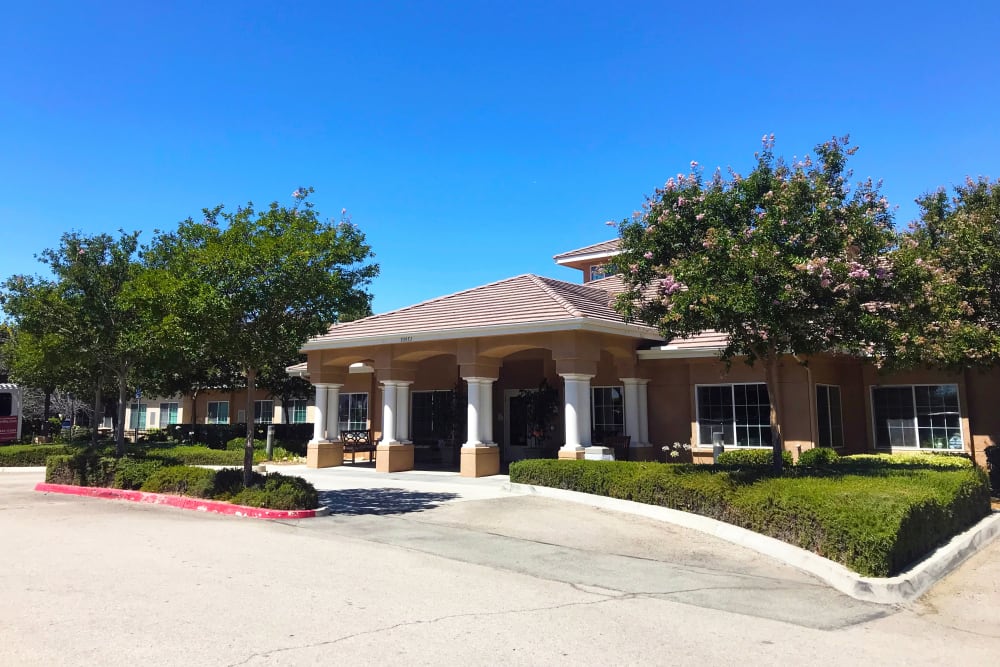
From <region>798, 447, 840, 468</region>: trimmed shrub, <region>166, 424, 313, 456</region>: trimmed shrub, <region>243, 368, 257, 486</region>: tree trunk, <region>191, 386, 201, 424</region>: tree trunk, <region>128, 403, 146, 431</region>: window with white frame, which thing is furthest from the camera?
<region>128, 403, 146, 431</region>: window with white frame

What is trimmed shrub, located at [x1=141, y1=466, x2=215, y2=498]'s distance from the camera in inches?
532

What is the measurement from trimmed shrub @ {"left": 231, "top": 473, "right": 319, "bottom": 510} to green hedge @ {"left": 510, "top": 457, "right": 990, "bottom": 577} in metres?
4.81

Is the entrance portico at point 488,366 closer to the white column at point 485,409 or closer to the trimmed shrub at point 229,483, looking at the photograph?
the white column at point 485,409

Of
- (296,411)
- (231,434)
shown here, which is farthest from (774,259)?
(296,411)

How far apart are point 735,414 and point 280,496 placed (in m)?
11.0

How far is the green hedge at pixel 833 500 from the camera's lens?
8.04 metres

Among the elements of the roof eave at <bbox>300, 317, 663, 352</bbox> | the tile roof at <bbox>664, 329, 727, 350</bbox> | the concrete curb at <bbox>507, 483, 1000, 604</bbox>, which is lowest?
the concrete curb at <bbox>507, 483, 1000, 604</bbox>

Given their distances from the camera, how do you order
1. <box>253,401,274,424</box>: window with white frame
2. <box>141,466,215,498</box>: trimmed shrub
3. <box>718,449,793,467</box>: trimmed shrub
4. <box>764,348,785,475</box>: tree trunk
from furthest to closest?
<box>253,401,274,424</box>: window with white frame → <box>718,449,793,467</box>: trimmed shrub → <box>141,466,215,498</box>: trimmed shrub → <box>764,348,785,475</box>: tree trunk

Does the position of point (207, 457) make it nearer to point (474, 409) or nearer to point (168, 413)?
point (474, 409)

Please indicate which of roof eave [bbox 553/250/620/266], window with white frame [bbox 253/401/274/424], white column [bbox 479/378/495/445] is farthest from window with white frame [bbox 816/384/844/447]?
window with white frame [bbox 253/401/274/424]

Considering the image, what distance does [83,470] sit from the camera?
1627 centimetres

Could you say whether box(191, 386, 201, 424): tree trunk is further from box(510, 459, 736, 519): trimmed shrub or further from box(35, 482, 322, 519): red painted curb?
box(510, 459, 736, 519): trimmed shrub

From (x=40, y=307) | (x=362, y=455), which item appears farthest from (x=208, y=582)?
(x=362, y=455)

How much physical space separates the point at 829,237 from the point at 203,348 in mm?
10788
